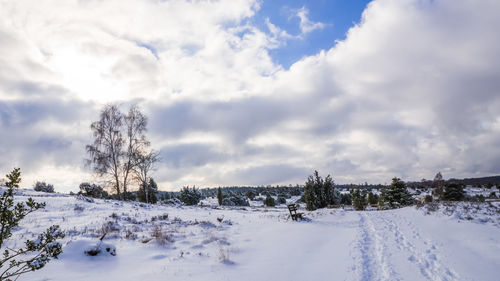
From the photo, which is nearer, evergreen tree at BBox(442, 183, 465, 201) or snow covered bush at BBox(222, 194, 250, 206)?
evergreen tree at BBox(442, 183, 465, 201)

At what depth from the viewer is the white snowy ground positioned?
20.1 ft

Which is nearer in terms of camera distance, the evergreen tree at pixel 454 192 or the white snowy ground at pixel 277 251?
the white snowy ground at pixel 277 251

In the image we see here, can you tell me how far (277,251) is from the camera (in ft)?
27.7

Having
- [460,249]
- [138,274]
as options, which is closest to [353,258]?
[460,249]

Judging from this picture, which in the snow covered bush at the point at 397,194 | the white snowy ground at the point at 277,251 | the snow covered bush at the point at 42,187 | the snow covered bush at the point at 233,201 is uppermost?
the snow covered bush at the point at 42,187

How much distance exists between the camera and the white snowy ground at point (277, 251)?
613 cm

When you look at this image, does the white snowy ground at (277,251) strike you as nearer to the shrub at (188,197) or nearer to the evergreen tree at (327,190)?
the evergreen tree at (327,190)

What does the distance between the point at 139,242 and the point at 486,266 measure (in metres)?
10.8

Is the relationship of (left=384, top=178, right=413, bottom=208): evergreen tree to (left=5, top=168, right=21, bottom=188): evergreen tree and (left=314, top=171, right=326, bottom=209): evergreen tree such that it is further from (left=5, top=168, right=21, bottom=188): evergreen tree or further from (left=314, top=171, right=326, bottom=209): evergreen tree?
(left=5, top=168, right=21, bottom=188): evergreen tree

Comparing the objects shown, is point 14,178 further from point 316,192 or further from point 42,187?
point 42,187

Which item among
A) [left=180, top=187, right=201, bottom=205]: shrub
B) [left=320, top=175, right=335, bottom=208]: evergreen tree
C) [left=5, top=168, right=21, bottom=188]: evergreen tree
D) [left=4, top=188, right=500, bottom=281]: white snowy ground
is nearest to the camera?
[left=5, top=168, right=21, bottom=188]: evergreen tree

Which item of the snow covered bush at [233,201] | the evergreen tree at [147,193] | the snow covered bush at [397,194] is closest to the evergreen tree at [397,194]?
the snow covered bush at [397,194]

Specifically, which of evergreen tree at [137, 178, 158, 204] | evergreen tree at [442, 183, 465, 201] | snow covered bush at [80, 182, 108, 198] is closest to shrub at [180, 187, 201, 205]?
evergreen tree at [137, 178, 158, 204]

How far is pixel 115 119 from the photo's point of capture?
2420cm
